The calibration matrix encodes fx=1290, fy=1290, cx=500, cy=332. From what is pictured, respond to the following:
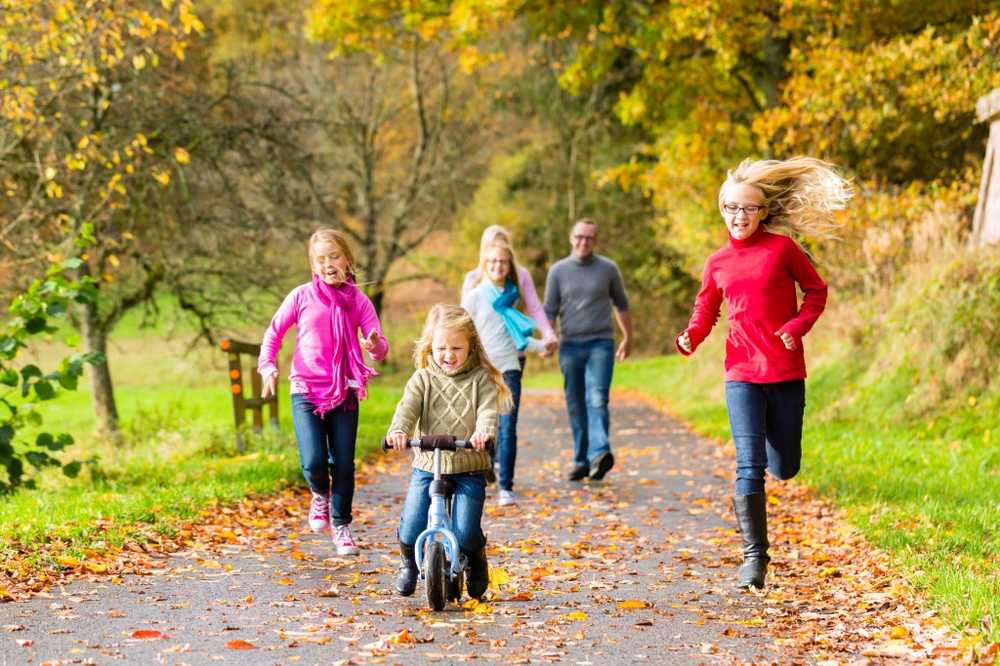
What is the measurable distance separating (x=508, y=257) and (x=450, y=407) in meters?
3.63

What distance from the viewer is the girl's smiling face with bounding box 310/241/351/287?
7.47 meters

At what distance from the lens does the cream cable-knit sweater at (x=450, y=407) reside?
6.23 metres

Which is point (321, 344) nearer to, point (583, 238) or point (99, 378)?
point (583, 238)

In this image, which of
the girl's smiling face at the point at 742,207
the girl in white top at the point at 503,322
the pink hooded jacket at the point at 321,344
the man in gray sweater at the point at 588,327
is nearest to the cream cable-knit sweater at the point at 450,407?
the pink hooded jacket at the point at 321,344

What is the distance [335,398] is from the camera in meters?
7.52

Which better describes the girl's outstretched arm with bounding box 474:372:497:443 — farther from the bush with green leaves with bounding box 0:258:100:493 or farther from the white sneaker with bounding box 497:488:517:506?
the bush with green leaves with bounding box 0:258:100:493

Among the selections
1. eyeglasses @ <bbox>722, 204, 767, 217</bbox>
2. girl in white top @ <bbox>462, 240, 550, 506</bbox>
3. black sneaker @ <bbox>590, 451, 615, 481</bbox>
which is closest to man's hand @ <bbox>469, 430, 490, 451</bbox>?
eyeglasses @ <bbox>722, 204, 767, 217</bbox>

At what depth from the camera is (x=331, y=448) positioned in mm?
7734

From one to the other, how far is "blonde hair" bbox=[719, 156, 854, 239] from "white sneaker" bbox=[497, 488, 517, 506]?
12.3 feet

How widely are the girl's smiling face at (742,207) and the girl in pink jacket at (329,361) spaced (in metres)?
2.11

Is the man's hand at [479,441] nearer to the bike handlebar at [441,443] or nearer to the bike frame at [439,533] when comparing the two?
the bike handlebar at [441,443]

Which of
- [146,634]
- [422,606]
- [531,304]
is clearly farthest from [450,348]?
[531,304]

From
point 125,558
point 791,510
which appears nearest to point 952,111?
point 791,510

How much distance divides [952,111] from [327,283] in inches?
548
